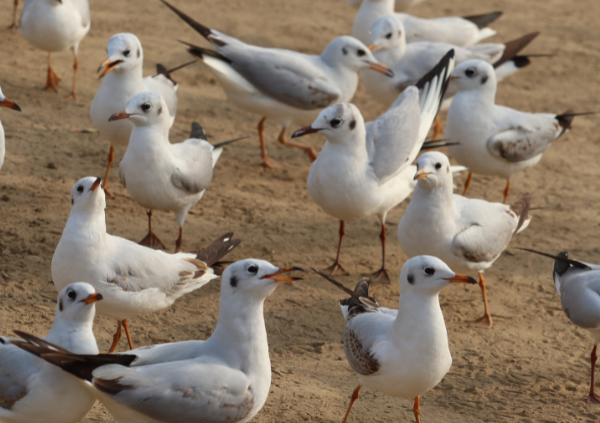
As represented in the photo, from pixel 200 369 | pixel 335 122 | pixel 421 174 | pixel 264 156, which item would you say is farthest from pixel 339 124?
pixel 200 369

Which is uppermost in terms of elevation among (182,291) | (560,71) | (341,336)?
(560,71)

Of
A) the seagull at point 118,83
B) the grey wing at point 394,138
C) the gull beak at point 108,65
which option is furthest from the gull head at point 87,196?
the grey wing at point 394,138

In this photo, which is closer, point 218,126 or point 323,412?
point 323,412

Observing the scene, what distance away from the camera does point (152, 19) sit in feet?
33.8

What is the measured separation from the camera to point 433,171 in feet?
15.8

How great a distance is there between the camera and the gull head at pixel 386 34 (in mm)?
7559

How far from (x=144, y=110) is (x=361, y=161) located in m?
1.62

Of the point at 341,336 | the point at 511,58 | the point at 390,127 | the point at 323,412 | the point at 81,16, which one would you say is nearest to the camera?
the point at 323,412

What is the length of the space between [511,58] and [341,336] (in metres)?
4.84

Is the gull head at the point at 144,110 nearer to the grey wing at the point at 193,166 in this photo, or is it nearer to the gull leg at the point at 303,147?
the grey wing at the point at 193,166

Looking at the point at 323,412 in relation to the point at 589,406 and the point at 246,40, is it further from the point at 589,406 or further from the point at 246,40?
the point at 246,40

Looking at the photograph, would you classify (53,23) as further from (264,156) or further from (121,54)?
(264,156)

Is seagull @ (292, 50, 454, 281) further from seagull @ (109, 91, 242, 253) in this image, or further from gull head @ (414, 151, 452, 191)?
seagull @ (109, 91, 242, 253)

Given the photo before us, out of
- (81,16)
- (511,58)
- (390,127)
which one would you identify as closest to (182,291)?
(390,127)
